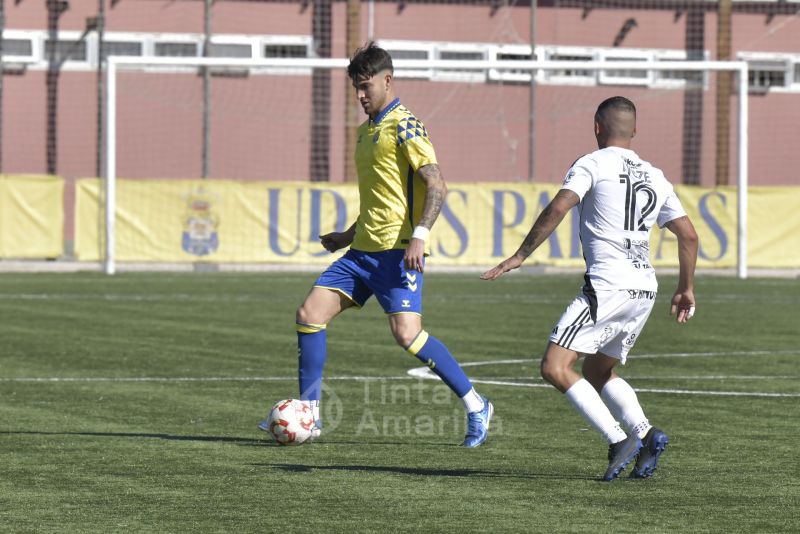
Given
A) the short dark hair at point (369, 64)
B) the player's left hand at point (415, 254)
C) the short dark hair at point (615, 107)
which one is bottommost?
the player's left hand at point (415, 254)

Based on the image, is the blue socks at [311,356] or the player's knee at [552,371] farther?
the blue socks at [311,356]

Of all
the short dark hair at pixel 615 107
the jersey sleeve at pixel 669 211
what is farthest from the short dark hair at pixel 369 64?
the jersey sleeve at pixel 669 211

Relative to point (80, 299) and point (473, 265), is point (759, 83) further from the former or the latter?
point (80, 299)

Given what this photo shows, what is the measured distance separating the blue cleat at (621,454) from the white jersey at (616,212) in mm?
684

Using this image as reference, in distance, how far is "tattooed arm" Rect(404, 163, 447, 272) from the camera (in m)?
8.13

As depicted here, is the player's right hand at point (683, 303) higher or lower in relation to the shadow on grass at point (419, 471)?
higher

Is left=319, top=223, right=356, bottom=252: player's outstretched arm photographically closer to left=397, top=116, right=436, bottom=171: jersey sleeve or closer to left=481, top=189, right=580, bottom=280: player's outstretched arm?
left=397, top=116, right=436, bottom=171: jersey sleeve

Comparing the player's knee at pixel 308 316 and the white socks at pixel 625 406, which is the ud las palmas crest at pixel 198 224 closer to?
the player's knee at pixel 308 316

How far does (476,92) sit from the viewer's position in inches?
1320

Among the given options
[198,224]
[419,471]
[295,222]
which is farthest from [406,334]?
[198,224]

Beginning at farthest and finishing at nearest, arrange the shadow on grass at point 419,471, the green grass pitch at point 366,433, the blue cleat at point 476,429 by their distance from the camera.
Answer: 1. the blue cleat at point 476,429
2. the shadow on grass at point 419,471
3. the green grass pitch at point 366,433

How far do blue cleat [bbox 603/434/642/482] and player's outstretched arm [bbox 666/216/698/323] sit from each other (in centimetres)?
60

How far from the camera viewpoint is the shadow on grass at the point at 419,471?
733cm

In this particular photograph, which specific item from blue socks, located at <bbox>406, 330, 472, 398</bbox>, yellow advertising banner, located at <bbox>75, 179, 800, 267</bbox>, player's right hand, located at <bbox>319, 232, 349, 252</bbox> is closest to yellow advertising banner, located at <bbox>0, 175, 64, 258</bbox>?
yellow advertising banner, located at <bbox>75, 179, 800, 267</bbox>
